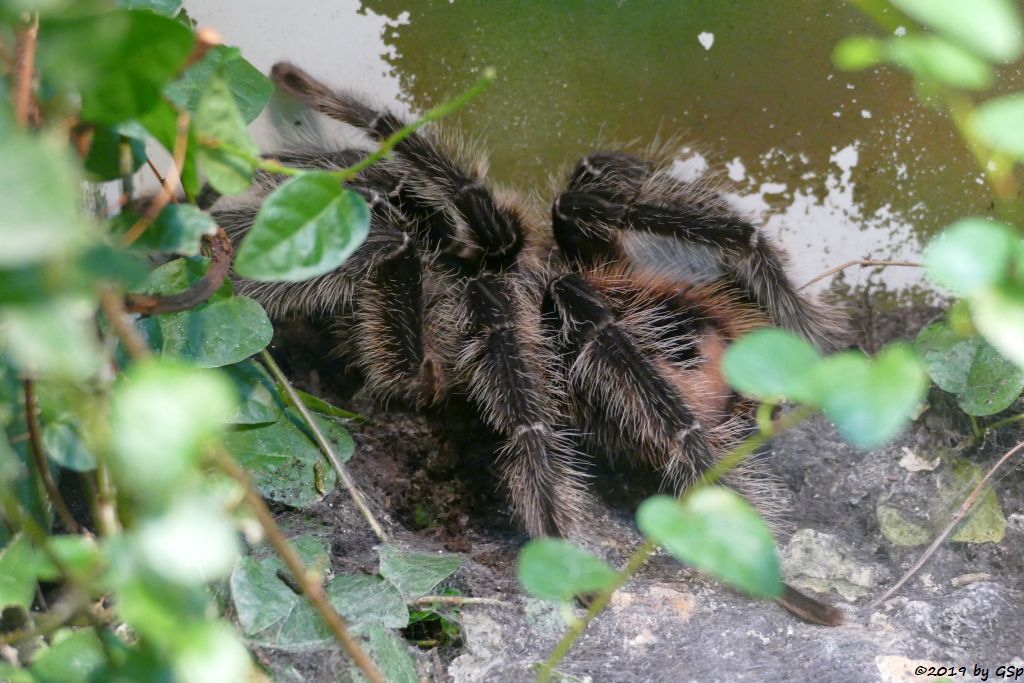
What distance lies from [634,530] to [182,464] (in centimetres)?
153

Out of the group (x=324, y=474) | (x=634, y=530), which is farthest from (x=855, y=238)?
(x=324, y=474)

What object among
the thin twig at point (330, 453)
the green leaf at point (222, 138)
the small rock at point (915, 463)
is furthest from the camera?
the small rock at point (915, 463)

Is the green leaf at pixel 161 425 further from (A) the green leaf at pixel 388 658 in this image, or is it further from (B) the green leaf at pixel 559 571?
(A) the green leaf at pixel 388 658

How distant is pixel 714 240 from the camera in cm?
188

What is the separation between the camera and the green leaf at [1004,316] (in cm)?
59

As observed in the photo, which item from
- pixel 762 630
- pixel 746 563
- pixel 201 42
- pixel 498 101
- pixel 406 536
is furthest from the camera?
pixel 498 101

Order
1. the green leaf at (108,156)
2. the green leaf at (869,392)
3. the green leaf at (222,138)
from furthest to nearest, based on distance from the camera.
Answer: the green leaf at (108,156)
the green leaf at (222,138)
the green leaf at (869,392)

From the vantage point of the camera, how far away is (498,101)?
215 centimetres

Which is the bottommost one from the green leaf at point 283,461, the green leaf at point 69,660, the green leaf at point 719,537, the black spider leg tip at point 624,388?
the green leaf at point 283,461

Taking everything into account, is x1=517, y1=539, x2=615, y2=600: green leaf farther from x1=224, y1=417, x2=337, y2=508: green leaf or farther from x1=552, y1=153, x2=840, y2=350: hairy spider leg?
x1=552, y1=153, x2=840, y2=350: hairy spider leg

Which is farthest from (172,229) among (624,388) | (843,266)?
(843,266)

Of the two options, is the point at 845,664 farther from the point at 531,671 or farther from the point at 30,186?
the point at 30,186

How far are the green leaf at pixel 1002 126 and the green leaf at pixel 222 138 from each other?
0.62 m

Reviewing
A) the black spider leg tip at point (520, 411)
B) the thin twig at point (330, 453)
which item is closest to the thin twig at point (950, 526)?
the black spider leg tip at point (520, 411)
